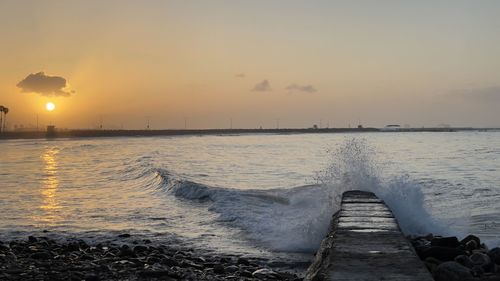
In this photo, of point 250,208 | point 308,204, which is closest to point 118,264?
point 250,208

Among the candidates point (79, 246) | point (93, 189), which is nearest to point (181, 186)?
point (93, 189)

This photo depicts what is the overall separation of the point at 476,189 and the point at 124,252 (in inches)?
548

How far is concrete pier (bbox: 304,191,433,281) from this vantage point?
4621 mm

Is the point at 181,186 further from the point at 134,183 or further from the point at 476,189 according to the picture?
the point at 476,189

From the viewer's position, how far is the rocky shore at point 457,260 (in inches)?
237

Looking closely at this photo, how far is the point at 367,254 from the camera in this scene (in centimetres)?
538

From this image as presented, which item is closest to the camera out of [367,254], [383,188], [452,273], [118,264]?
[367,254]

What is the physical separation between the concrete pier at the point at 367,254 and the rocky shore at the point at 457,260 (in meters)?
0.63

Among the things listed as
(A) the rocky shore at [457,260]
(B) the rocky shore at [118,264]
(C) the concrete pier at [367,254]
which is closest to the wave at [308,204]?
(B) the rocky shore at [118,264]

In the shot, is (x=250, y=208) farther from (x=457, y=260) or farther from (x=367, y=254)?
(x=367, y=254)

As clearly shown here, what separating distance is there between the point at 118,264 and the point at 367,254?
176 inches

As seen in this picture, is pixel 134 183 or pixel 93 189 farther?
pixel 134 183

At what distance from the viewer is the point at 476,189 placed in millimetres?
18516

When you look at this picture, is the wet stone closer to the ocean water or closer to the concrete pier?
the concrete pier
